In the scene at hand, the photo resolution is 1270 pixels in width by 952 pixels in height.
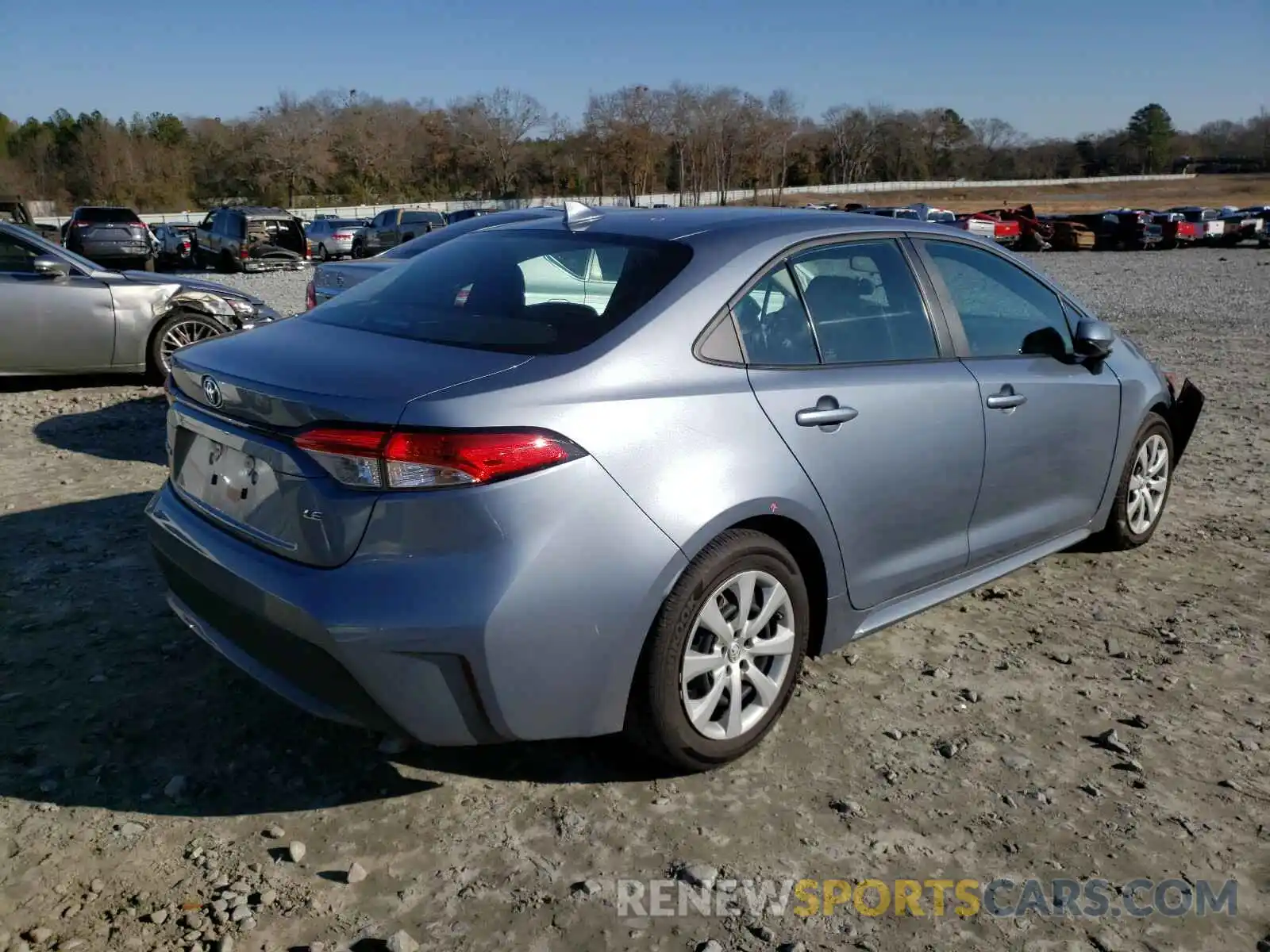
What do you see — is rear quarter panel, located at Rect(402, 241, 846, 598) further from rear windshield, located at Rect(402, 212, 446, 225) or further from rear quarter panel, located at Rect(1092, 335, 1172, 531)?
rear windshield, located at Rect(402, 212, 446, 225)

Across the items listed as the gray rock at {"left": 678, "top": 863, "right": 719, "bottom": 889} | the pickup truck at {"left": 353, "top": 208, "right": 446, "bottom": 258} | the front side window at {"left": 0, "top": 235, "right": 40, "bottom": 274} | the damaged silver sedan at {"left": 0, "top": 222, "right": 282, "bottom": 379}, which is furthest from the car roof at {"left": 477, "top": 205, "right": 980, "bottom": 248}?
the pickup truck at {"left": 353, "top": 208, "right": 446, "bottom": 258}

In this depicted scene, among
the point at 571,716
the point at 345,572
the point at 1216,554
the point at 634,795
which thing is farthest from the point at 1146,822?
the point at 1216,554

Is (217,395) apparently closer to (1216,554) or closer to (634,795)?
(634,795)

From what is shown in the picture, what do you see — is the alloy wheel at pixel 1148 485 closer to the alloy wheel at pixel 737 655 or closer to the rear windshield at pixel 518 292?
the alloy wheel at pixel 737 655

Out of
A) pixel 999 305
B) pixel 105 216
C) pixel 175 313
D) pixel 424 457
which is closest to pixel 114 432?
pixel 175 313

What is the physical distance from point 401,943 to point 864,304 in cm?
254

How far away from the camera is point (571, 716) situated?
2771mm

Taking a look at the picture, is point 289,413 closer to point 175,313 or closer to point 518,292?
point 518,292

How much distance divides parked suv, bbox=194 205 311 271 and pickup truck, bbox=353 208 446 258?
343 cm

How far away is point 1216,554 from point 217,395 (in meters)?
4.81

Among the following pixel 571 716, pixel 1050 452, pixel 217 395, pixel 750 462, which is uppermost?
pixel 217 395

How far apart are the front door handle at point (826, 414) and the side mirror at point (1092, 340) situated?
1685 millimetres

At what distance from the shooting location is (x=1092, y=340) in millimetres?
4410

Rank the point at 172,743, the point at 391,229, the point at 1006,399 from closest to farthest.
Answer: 1. the point at 172,743
2. the point at 1006,399
3. the point at 391,229
